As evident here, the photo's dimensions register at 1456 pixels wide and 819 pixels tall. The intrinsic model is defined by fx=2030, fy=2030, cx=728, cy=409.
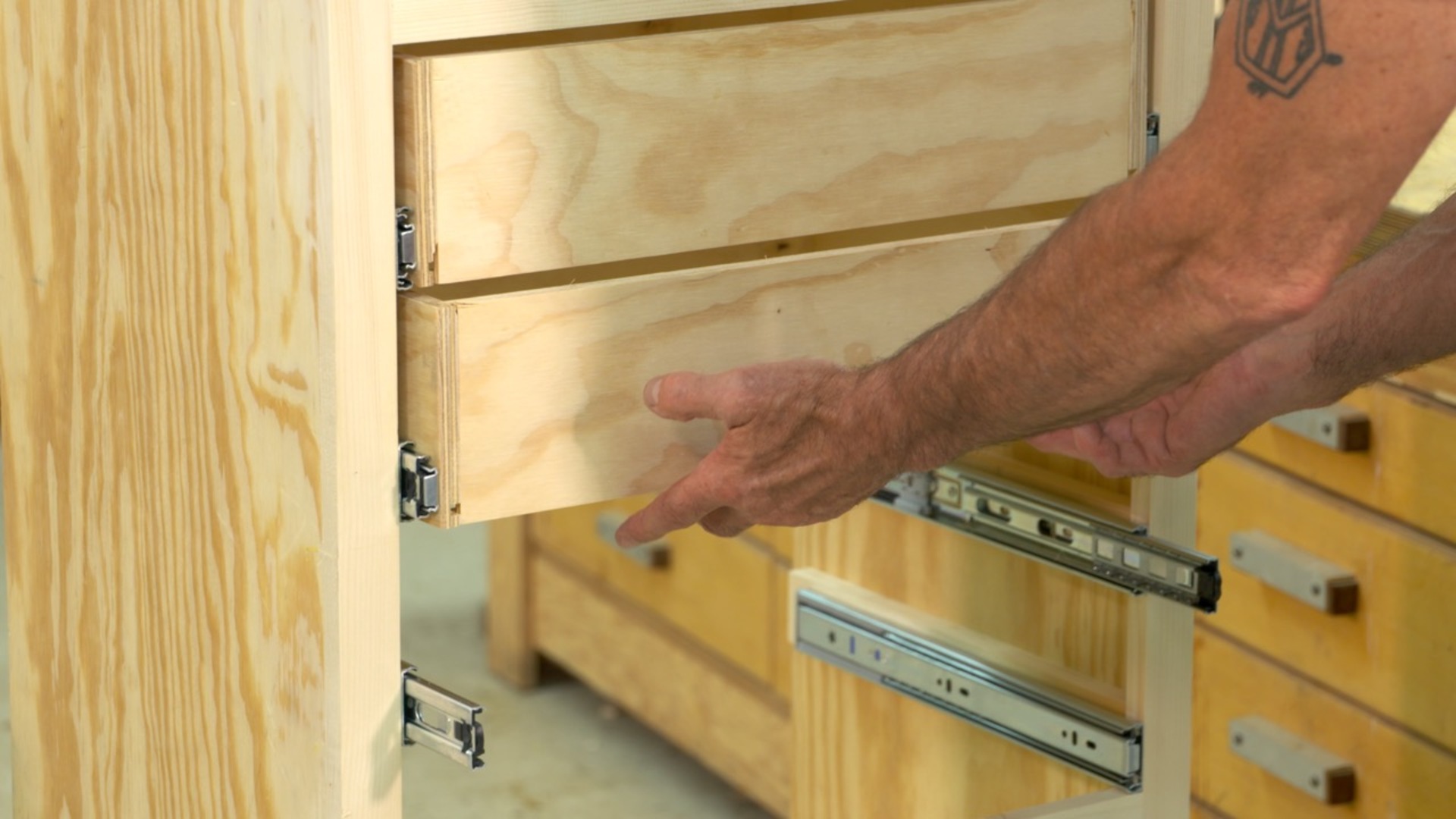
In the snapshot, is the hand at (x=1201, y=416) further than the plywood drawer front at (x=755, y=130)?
Yes

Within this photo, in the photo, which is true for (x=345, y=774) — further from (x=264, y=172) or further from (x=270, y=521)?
(x=264, y=172)

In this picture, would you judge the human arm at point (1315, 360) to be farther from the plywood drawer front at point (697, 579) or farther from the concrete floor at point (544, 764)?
the concrete floor at point (544, 764)

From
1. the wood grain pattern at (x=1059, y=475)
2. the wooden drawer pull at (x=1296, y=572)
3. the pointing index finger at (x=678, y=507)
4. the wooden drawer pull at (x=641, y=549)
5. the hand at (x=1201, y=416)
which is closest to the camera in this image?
the pointing index finger at (x=678, y=507)

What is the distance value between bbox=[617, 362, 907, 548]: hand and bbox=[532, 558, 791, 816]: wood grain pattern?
113cm

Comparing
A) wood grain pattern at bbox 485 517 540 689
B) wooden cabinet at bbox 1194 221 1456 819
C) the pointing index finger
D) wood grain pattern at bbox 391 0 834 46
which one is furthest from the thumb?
wood grain pattern at bbox 485 517 540 689

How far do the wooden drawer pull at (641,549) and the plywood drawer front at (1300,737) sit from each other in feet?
2.06

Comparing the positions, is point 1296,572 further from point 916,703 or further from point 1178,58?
point 1178,58

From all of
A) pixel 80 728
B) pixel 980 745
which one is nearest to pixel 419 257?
pixel 80 728

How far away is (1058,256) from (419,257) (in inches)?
11.1

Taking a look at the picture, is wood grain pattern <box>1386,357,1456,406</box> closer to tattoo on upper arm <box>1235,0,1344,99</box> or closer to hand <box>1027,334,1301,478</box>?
hand <box>1027,334,1301,478</box>

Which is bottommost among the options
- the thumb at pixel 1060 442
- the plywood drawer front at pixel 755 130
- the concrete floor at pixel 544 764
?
the concrete floor at pixel 544 764

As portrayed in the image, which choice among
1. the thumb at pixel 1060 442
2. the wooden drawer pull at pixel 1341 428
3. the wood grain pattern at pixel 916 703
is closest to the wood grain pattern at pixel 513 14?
the thumb at pixel 1060 442

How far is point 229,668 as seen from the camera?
994mm

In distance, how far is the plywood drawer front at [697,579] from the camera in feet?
7.06
